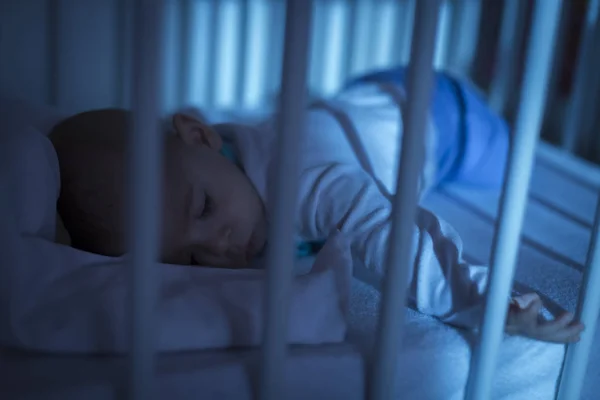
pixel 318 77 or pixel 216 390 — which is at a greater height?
pixel 318 77

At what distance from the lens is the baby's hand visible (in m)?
0.61

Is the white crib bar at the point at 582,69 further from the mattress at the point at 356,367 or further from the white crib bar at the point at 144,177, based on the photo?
the white crib bar at the point at 144,177

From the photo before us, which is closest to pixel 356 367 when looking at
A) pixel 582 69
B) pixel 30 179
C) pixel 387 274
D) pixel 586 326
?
pixel 387 274

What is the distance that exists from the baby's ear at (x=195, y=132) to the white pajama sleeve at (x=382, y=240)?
12cm

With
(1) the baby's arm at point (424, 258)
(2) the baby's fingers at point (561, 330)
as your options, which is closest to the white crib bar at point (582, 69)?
(1) the baby's arm at point (424, 258)

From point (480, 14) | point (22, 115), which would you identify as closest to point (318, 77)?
point (480, 14)

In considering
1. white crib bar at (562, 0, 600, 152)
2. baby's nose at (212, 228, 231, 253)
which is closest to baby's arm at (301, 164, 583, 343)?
baby's nose at (212, 228, 231, 253)

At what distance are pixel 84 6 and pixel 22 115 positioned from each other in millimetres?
403

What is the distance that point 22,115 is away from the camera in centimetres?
89

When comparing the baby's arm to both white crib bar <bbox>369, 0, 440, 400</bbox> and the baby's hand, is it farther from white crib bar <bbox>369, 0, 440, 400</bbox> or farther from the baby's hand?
white crib bar <bbox>369, 0, 440, 400</bbox>

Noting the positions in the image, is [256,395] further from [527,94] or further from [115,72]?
[115,72]

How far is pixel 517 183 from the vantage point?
0.53 m

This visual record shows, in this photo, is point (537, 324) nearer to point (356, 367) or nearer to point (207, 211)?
point (356, 367)

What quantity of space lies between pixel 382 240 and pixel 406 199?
0.67ft
